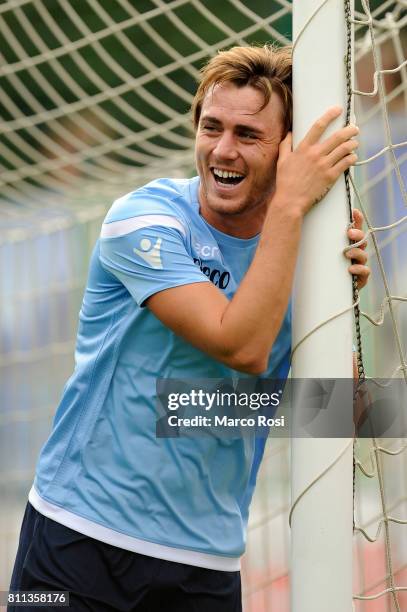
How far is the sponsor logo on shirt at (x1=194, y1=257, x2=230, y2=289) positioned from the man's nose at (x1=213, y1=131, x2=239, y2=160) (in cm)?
13

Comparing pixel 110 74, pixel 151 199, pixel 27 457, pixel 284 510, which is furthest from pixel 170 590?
pixel 110 74

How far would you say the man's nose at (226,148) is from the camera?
130cm

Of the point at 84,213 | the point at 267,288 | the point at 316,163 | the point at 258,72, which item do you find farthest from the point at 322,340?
the point at 84,213

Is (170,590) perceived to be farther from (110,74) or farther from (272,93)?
(110,74)

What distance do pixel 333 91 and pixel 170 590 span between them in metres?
0.64

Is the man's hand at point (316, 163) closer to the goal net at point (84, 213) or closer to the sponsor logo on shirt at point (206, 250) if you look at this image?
the sponsor logo on shirt at point (206, 250)

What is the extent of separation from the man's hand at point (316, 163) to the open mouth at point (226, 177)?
0.09m

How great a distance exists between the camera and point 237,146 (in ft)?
4.31

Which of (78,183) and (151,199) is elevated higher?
(78,183)

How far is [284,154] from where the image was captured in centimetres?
128

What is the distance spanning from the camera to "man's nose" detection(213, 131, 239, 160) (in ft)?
4.27

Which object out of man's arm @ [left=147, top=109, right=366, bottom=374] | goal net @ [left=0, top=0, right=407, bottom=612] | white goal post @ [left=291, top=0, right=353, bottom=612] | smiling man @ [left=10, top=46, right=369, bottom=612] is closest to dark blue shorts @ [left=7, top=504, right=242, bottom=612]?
smiling man @ [left=10, top=46, right=369, bottom=612]
